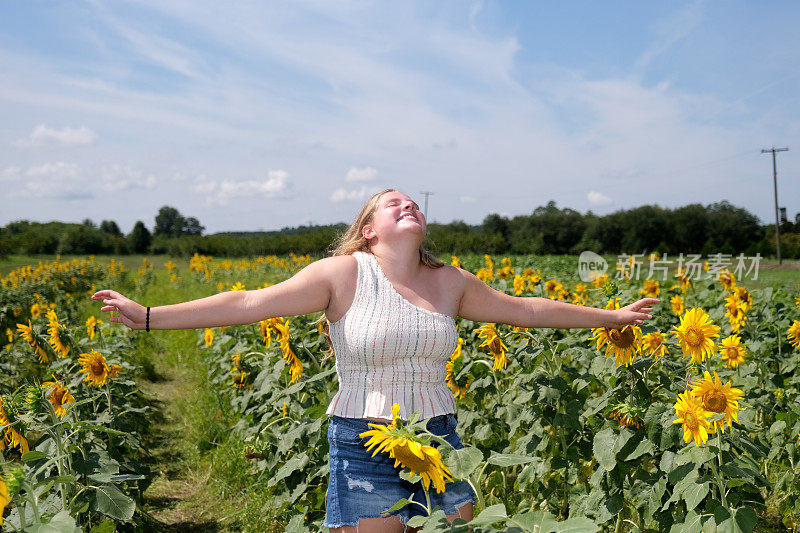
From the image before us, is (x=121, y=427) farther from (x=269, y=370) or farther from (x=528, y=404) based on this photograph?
(x=528, y=404)

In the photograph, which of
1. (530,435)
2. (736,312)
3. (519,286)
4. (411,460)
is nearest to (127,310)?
(411,460)

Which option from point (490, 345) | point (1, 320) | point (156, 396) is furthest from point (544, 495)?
point (1, 320)

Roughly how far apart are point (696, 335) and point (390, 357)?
131 cm

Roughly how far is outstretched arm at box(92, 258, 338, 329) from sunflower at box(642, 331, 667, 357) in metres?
1.36

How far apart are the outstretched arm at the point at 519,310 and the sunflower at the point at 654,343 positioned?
201 mm

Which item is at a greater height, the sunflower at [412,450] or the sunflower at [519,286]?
the sunflower at [519,286]

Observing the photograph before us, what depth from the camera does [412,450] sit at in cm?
136

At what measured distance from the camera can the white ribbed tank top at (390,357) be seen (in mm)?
2092

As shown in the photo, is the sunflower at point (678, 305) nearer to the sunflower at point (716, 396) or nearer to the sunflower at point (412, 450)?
the sunflower at point (716, 396)

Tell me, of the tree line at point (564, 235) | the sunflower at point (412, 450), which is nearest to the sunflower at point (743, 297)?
the sunflower at point (412, 450)

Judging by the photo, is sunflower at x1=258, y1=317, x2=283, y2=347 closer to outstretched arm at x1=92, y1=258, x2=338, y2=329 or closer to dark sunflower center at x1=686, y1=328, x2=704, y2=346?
outstretched arm at x1=92, y1=258, x2=338, y2=329

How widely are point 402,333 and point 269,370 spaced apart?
6.12ft

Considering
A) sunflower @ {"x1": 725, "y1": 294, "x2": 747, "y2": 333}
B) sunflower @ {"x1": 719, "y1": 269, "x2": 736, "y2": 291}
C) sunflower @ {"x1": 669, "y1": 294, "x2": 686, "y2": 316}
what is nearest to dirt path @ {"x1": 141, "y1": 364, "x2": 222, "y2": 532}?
sunflower @ {"x1": 669, "y1": 294, "x2": 686, "y2": 316}

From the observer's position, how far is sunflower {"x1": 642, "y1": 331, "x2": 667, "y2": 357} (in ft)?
8.78
